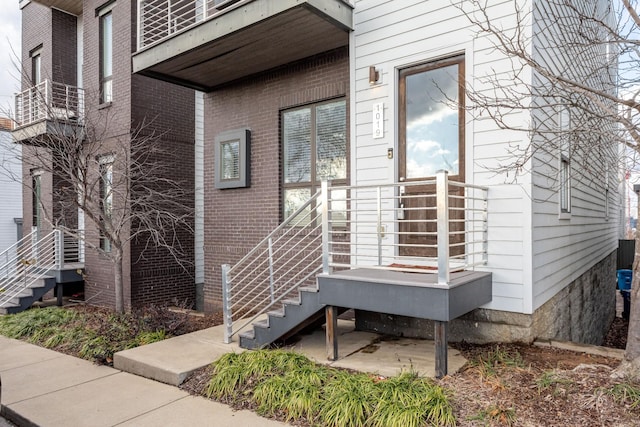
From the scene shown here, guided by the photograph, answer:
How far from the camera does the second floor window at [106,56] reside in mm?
10477

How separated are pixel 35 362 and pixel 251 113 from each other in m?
5.10

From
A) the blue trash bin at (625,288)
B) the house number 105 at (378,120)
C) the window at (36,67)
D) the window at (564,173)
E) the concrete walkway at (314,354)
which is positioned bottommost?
the blue trash bin at (625,288)

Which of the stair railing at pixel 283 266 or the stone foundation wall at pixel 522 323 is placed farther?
the stair railing at pixel 283 266

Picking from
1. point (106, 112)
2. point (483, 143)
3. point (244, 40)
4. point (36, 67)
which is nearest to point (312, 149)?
point (244, 40)

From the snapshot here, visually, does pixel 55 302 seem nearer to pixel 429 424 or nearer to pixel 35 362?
pixel 35 362

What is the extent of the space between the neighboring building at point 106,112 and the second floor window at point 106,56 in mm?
23

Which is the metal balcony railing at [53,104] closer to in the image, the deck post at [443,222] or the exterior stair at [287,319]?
the exterior stair at [287,319]

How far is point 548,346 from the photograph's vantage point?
4812 millimetres

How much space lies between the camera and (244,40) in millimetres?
6449

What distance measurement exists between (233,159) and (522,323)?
5640 mm

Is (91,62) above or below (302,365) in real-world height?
above

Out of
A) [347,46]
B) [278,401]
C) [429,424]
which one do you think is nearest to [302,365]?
[278,401]

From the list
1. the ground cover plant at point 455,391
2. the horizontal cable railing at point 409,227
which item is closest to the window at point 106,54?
the horizontal cable railing at point 409,227

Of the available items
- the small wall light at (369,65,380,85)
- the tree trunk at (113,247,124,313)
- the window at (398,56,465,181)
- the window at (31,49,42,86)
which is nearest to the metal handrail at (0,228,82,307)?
the tree trunk at (113,247,124,313)
